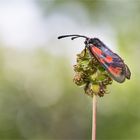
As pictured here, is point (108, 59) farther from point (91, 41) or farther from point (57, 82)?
point (57, 82)

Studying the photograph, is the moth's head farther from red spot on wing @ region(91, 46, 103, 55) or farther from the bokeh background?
the bokeh background

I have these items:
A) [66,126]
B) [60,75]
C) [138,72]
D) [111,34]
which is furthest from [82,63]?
[66,126]

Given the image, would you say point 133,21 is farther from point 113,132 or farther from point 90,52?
point 90,52

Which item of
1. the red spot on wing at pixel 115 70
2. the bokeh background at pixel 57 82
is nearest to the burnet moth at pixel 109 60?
the red spot on wing at pixel 115 70

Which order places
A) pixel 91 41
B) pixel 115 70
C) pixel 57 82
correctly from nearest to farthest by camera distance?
pixel 115 70 → pixel 91 41 → pixel 57 82

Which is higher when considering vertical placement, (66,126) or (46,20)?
(46,20)

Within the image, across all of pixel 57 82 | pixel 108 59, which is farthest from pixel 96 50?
pixel 57 82

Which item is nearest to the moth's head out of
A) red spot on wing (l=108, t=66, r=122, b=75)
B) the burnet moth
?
the burnet moth

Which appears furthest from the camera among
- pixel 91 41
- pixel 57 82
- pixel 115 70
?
pixel 57 82
